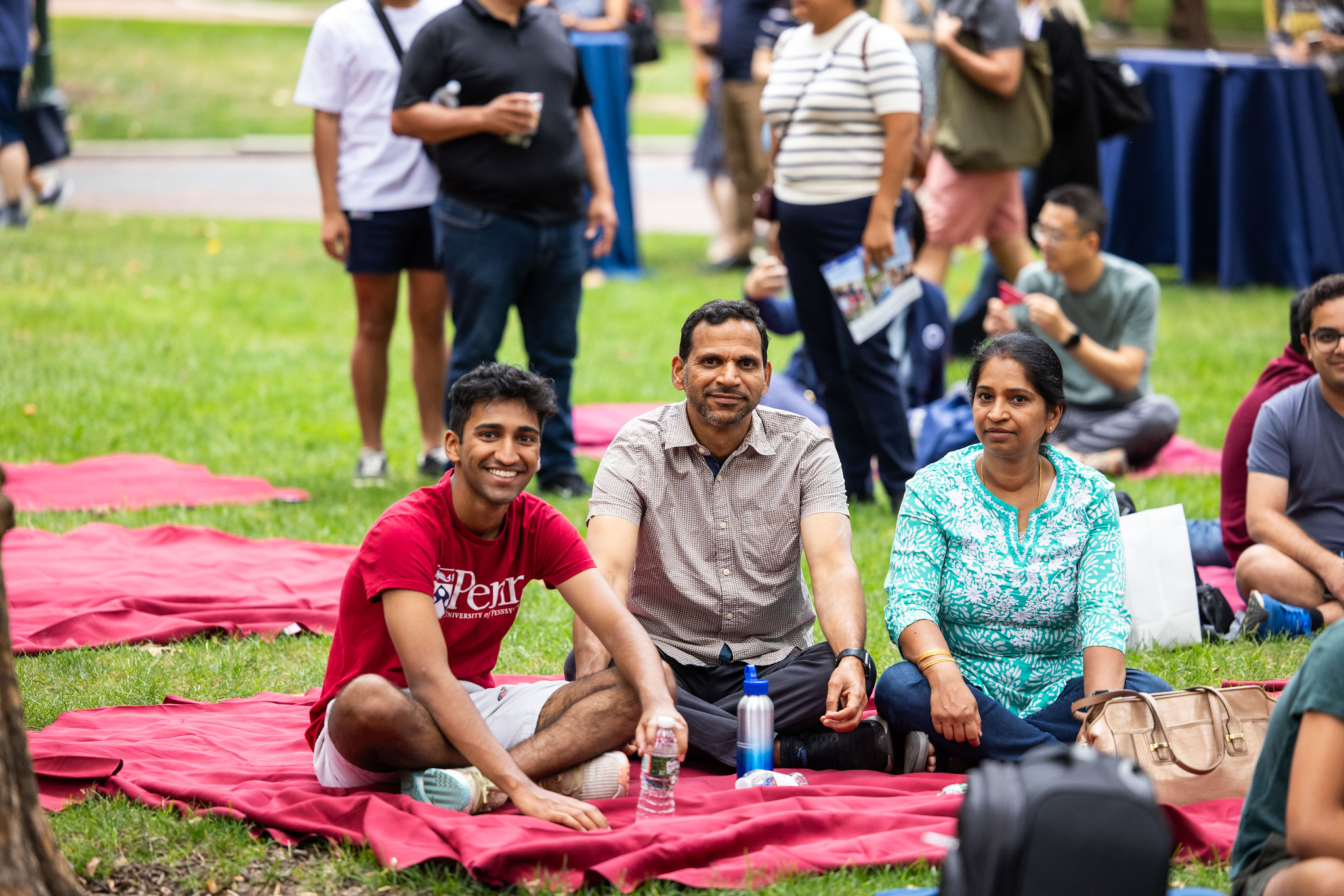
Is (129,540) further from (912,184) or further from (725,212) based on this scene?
(725,212)

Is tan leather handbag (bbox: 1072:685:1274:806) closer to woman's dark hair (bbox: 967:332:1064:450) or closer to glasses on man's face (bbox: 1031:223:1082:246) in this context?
woman's dark hair (bbox: 967:332:1064:450)

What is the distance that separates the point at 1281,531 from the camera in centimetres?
500

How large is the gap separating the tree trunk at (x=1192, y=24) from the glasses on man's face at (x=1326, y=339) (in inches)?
851

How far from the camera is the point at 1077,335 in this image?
22.9 ft

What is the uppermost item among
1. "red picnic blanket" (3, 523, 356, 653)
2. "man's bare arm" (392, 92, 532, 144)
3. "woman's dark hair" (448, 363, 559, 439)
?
"man's bare arm" (392, 92, 532, 144)

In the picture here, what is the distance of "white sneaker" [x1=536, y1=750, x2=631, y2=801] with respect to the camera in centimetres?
383

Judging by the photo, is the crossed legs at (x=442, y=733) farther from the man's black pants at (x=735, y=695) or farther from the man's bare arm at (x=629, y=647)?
the man's black pants at (x=735, y=695)

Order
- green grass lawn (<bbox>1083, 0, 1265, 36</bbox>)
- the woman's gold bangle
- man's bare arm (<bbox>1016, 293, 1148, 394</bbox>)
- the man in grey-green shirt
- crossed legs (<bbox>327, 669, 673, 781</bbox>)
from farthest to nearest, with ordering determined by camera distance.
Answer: green grass lawn (<bbox>1083, 0, 1265, 36</bbox>)
the man in grey-green shirt
man's bare arm (<bbox>1016, 293, 1148, 394</bbox>)
the woman's gold bangle
crossed legs (<bbox>327, 669, 673, 781</bbox>)

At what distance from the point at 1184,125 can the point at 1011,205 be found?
10.4ft

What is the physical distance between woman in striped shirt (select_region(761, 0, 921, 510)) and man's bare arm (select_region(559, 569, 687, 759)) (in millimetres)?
2847

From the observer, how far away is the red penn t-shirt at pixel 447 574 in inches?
143

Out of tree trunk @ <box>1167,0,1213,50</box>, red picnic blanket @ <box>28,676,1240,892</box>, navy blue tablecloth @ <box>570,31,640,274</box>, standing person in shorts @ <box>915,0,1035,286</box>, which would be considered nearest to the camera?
red picnic blanket @ <box>28,676,1240,892</box>

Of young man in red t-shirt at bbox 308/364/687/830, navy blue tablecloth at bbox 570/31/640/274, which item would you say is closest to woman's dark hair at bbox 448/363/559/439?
young man in red t-shirt at bbox 308/364/687/830

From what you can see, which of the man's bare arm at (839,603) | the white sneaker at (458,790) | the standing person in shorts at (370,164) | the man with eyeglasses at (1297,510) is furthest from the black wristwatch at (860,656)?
the standing person in shorts at (370,164)
